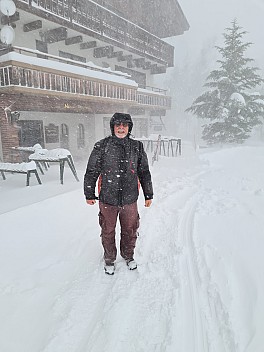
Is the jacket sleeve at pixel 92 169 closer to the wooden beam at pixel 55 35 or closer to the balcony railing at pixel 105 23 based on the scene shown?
the balcony railing at pixel 105 23

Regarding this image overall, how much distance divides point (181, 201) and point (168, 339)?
398 cm

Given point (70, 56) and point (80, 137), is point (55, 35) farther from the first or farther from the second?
point (80, 137)

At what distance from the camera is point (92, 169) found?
3131mm

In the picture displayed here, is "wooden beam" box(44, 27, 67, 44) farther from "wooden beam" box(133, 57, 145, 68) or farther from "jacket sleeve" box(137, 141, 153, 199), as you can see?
"jacket sleeve" box(137, 141, 153, 199)

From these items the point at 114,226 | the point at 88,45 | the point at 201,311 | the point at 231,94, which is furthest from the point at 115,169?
the point at 231,94

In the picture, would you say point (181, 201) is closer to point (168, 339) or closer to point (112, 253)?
point (112, 253)

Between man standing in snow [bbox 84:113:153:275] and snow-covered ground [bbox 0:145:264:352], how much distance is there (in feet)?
1.61

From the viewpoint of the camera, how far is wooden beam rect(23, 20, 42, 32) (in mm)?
11859

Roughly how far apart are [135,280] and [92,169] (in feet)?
4.65

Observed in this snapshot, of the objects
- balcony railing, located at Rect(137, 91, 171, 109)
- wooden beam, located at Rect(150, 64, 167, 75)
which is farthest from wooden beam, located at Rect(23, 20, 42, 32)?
wooden beam, located at Rect(150, 64, 167, 75)

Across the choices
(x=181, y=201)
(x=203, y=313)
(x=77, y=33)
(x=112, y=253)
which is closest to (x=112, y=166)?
(x=112, y=253)

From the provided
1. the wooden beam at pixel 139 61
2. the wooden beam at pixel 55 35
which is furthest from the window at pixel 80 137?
the wooden beam at pixel 139 61

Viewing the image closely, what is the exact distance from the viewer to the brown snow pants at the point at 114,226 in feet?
10.4

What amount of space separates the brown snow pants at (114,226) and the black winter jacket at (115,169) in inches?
3.8
